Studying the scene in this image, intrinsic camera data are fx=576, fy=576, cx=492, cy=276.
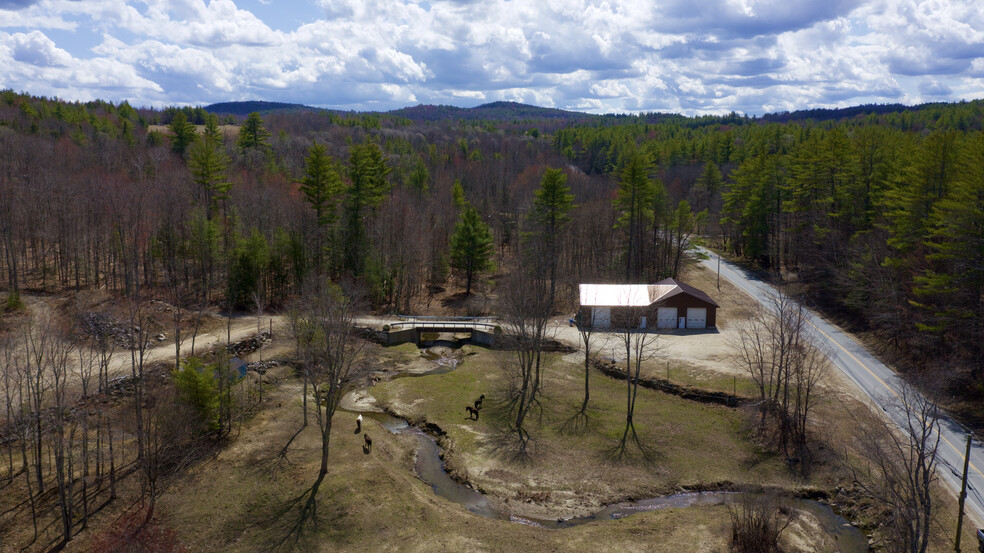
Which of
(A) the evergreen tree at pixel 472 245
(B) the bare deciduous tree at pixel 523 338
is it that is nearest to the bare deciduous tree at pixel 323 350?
(B) the bare deciduous tree at pixel 523 338

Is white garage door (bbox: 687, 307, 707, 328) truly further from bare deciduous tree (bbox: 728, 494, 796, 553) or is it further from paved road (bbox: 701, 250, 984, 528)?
bare deciduous tree (bbox: 728, 494, 796, 553)

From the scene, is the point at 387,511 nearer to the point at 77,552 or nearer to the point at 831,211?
the point at 77,552

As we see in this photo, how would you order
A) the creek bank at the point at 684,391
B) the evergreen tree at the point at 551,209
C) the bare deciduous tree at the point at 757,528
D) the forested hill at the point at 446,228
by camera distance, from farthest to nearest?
the evergreen tree at the point at 551,209, the forested hill at the point at 446,228, the creek bank at the point at 684,391, the bare deciduous tree at the point at 757,528

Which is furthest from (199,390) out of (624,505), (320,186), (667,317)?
(667,317)

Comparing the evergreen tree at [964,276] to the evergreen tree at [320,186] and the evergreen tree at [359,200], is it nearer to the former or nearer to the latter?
the evergreen tree at [359,200]

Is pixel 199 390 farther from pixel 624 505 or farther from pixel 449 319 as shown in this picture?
pixel 449 319

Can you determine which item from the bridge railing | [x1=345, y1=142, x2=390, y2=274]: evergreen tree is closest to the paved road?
the bridge railing

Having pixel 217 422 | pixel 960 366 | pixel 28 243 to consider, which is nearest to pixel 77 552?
pixel 217 422
